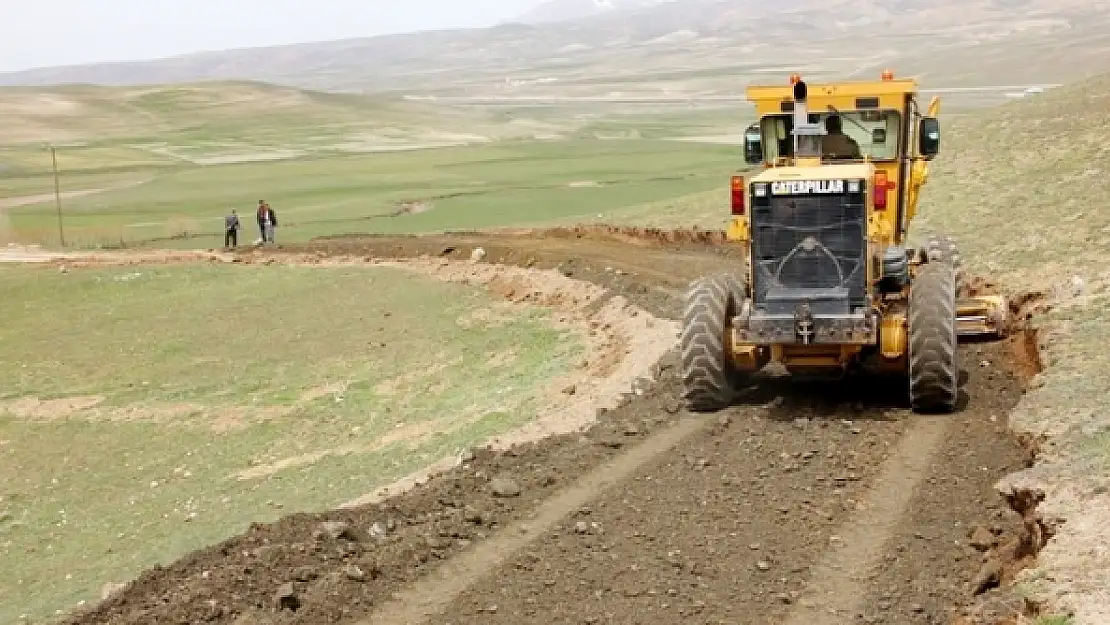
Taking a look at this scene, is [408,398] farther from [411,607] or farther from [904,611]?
[904,611]

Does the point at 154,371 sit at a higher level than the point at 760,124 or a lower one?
lower

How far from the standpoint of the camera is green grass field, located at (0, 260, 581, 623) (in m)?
16.1

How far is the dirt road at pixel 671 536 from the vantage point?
9.47 metres

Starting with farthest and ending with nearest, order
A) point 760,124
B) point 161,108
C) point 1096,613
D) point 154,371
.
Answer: point 161,108, point 154,371, point 760,124, point 1096,613

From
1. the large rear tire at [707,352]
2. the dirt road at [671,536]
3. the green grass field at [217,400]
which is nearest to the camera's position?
the dirt road at [671,536]

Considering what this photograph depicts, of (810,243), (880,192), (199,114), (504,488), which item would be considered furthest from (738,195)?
(199,114)

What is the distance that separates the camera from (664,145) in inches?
3233

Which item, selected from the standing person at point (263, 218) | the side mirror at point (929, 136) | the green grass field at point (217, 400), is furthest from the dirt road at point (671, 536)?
the standing person at point (263, 218)

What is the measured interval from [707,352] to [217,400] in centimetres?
1104

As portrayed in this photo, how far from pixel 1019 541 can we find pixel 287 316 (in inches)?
792

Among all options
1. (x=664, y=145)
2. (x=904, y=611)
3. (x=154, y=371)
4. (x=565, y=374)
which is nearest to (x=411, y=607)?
(x=904, y=611)

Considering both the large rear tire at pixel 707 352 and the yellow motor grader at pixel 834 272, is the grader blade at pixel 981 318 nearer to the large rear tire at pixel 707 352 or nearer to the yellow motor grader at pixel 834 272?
the yellow motor grader at pixel 834 272

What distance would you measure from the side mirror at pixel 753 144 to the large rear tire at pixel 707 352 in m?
2.15

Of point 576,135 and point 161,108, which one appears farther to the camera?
point 161,108
